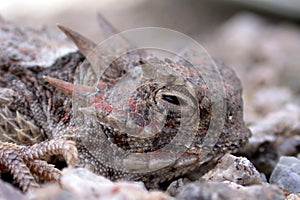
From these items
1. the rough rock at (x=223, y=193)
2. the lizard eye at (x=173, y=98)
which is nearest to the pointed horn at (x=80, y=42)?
the lizard eye at (x=173, y=98)

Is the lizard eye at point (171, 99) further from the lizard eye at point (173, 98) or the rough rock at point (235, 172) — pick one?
the rough rock at point (235, 172)

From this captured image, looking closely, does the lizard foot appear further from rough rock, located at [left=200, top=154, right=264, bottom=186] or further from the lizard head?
rough rock, located at [left=200, top=154, right=264, bottom=186]

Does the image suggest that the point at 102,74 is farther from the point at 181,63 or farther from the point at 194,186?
the point at 194,186

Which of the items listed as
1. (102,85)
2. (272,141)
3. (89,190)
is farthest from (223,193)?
(272,141)

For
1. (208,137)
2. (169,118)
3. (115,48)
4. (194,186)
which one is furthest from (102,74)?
(194,186)

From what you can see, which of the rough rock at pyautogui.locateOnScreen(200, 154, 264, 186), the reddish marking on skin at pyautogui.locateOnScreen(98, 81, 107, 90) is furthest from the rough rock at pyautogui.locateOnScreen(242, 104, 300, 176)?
the reddish marking on skin at pyautogui.locateOnScreen(98, 81, 107, 90)

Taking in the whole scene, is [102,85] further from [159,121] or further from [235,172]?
[235,172]
